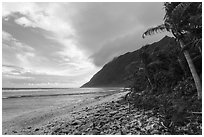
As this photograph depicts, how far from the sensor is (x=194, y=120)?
7.36m

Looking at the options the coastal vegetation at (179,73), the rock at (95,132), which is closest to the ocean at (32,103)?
the rock at (95,132)

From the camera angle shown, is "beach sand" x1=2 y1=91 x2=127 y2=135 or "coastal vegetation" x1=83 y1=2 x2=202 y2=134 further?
"beach sand" x1=2 y1=91 x2=127 y2=135

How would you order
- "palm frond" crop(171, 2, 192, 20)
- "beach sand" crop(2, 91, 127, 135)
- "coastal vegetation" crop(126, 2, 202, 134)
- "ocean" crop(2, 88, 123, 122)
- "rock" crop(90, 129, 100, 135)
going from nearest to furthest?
1. "coastal vegetation" crop(126, 2, 202, 134)
2. "rock" crop(90, 129, 100, 135)
3. "palm frond" crop(171, 2, 192, 20)
4. "beach sand" crop(2, 91, 127, 135)
5. "ocean" crop(2, 88, 123, 122)

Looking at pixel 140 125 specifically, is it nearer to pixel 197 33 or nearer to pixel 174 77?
pixel 197 33

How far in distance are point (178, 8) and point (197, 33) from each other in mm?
1804

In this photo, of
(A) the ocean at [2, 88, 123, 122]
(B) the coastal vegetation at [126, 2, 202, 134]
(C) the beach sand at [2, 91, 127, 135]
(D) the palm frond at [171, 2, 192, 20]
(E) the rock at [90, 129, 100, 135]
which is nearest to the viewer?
(B) the coastal vegetation at [126, 2, 202, 134]

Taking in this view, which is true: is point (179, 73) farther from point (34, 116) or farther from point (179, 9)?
point (34, 116)

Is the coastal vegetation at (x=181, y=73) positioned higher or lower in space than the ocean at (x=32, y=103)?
higher

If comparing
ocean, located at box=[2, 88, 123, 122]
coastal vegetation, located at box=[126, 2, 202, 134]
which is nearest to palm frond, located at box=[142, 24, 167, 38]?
coastal vegetation, located at box=[126, 2, 202, 134]

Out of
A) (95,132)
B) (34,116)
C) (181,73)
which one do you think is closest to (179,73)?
(181,73)

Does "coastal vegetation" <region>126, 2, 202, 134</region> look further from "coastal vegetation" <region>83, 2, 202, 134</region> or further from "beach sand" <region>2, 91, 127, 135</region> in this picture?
"beach sand" <region>2, 91, 127, 135</region>

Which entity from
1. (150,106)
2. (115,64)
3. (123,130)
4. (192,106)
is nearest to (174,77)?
(150,106)

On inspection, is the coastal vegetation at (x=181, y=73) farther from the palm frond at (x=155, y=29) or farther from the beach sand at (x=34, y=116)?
the beach sand at (x=34, y=116)

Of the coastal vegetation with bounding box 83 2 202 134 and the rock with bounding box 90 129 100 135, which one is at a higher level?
the coastal vegetation with bounding box 83 2 202 134
